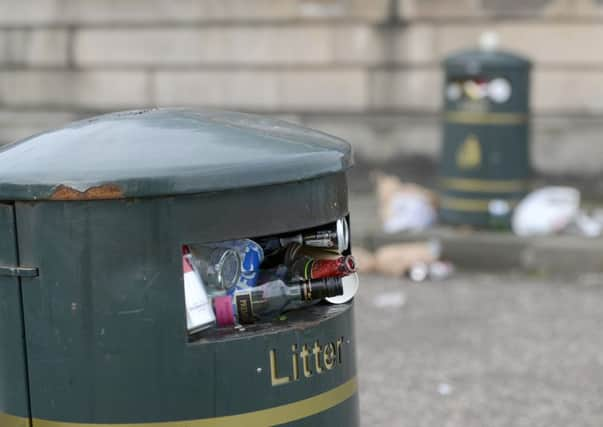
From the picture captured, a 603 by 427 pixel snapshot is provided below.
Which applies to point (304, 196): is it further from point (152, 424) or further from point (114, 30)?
point (114, 30)

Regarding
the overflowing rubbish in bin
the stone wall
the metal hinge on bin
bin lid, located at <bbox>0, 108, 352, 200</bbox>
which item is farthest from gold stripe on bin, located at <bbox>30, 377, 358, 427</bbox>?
the stone wall

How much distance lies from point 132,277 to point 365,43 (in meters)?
8.07

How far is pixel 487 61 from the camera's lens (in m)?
7.92

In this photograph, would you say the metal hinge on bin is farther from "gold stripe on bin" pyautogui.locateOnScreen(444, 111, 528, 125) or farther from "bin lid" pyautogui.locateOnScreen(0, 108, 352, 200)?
"gold stripe on bin" pyautogui.locateOnScreen(444, 111, 528, 125)

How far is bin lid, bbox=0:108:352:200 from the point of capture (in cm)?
241

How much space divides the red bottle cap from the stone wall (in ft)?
25.2

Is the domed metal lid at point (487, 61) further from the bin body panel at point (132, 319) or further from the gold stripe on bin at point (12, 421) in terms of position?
the gold stripe on bin at point (12, 421)

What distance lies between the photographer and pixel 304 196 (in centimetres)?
258

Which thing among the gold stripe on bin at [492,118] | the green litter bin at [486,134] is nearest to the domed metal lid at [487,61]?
the green litter bin at [486,134]

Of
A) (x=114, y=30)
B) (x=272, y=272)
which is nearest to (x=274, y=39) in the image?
(x=114, y=30)

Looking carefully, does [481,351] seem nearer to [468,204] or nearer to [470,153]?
[468,204]

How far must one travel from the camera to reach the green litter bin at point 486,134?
7.91 m

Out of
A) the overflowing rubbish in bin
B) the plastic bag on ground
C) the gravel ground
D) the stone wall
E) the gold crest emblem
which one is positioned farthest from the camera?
the stone wall

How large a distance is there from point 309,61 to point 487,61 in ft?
9.34
